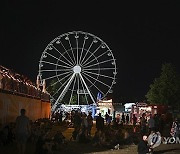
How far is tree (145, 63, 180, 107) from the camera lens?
7900cm

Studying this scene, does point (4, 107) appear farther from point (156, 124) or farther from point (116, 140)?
point (156, 124)

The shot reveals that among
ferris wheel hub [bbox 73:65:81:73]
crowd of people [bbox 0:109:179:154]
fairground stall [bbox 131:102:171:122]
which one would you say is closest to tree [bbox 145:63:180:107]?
ferris wheel hub [bbox 73:65:81:73]

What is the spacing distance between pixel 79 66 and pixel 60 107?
9452mm

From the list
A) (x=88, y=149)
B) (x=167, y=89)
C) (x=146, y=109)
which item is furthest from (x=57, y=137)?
(x=167, y=89)

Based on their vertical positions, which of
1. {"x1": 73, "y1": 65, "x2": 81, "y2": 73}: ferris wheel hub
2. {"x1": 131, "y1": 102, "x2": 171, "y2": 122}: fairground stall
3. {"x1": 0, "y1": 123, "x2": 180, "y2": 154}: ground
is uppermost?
{"x1": 73, "y1": 65, "x2": 81, "y2": 73}: ferris wheel hub

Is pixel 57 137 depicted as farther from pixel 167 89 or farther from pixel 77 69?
pixel 167 89

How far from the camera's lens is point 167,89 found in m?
79.2

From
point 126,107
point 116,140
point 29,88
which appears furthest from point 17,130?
point 126,107

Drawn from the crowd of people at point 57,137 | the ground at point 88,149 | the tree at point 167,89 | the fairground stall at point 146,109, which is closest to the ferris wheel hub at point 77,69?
the fairground stall at point 146,109

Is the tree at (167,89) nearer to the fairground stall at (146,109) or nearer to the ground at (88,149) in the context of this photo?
the fairground stall at (146,109)

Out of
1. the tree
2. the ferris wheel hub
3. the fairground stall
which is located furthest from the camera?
the tree

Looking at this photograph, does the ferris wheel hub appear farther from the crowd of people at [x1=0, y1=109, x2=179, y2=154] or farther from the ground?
the ground

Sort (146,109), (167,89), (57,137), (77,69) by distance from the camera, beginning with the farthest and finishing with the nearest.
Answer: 1. (167,89)
2. (77,69)
3. (146,109)
4. (57,137)

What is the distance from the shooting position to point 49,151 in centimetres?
1814
